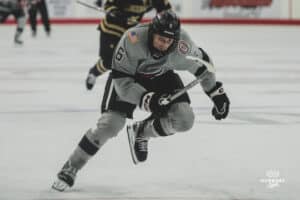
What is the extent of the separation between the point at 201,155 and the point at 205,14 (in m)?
13.4

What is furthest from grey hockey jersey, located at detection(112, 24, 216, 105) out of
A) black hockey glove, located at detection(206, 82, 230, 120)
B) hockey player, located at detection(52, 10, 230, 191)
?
black hockey glove, located at detection(206, 82, 230, 120)

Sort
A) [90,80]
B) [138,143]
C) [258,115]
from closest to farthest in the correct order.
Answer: [138,143] → [258,115] → [90,80]

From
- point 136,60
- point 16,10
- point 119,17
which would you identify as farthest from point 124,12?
point 16,10

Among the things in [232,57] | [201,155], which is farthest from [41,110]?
[232,57]

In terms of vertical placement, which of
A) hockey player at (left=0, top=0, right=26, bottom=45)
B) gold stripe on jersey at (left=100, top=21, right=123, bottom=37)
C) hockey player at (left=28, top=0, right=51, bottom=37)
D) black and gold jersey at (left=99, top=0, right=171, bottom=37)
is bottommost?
hockey player at (left=28, top=0, right=51, bottom=37)

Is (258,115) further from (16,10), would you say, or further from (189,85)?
(16,10)

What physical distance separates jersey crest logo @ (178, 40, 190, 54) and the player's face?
0.26ft

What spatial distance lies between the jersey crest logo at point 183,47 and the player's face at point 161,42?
8 centimetres

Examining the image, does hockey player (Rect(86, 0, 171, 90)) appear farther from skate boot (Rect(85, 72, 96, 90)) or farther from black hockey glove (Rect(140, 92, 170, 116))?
black hockey glove (Rect(140, 92, 170, 116))

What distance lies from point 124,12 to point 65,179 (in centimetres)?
280

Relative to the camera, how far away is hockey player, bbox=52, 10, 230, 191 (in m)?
3.43

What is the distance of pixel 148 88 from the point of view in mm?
3682

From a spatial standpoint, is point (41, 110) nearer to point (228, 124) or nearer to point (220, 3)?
point (228, 124)

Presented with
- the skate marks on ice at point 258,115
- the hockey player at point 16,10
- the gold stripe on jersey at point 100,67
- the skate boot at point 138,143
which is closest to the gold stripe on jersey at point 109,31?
the gold stripe on jersey at point 100,67
